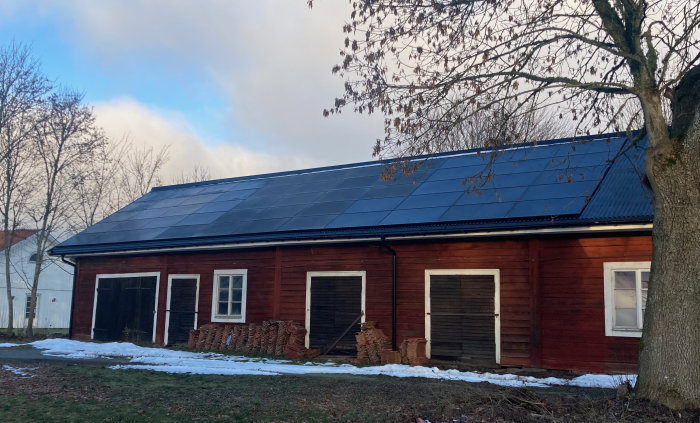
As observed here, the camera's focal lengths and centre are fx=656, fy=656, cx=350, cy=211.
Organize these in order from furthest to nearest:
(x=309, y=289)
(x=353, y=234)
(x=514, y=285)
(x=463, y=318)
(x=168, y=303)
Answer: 1. (x=168, y=303)
2. (x=309, y=289)
3. (x=353, y=234)
4. (x=463, y=318)
5. (x=514, y=285)

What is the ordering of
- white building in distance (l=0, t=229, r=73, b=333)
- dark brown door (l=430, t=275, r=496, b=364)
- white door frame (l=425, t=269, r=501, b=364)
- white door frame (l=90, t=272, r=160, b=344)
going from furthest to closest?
white building in distance (l=0, t=229, r=73, b=333), white door frame (l=90, t=272, r=160, b=344), dark brown door (l=430, t=275, r=496, b=364), white door frame (l=425, t=269, r=501, b=364)

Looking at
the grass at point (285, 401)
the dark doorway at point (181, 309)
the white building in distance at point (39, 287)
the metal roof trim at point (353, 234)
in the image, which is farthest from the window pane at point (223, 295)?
the white building in distance at point (39, 287)

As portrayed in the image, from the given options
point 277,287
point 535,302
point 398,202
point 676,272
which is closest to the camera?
point 676,272

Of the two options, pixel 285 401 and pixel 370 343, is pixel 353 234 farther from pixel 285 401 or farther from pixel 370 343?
pixel 285 401

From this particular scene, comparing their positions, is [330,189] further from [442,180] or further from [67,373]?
[67,373]

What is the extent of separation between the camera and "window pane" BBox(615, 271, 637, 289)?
13.1m

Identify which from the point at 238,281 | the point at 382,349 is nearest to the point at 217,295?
the point at 238,281

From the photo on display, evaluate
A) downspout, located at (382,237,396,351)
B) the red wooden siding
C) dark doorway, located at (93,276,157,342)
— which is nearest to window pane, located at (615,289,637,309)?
the red wooden siding

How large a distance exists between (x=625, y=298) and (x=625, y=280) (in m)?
0.36

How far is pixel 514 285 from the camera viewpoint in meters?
14.3

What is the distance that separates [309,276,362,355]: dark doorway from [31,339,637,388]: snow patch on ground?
1.23 metres

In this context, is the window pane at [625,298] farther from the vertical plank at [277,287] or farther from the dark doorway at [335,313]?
the vertical plank at [277,287]

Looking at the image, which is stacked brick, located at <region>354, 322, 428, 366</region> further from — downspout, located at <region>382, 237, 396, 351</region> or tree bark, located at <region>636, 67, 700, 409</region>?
tree bark, located at <region>636, 67, 700, 409</region>

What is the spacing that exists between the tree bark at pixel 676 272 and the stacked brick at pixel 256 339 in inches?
389
